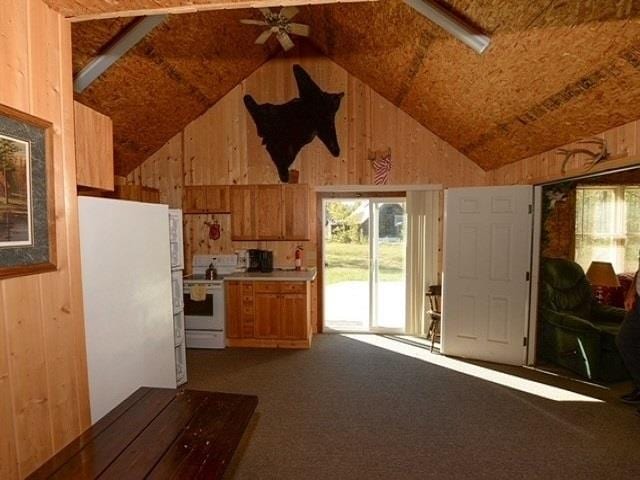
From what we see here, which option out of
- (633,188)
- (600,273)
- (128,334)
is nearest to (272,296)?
(128,334)

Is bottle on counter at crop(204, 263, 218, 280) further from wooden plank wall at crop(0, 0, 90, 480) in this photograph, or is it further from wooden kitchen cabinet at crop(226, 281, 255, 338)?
wooden plank wall at crop(0, 0, 90, 480)

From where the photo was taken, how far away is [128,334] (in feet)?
7.15

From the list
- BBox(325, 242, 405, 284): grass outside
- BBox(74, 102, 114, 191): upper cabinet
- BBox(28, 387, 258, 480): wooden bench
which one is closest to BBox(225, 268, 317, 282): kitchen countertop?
BBox(325, 242, 405, 284): grass outside

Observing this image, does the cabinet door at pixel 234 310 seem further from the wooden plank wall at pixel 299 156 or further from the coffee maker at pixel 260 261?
the wooden plank wall at pixel 299 156

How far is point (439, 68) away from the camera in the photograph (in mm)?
3434

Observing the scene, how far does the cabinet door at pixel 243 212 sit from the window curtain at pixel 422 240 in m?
2.26

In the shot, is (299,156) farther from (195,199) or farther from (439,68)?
(439,68)

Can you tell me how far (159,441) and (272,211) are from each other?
365 centimetres

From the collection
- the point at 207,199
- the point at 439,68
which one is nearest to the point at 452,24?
the point at 439,68

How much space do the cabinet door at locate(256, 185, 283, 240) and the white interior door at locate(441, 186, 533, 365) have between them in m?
2.23

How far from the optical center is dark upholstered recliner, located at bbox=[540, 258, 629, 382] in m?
3.51

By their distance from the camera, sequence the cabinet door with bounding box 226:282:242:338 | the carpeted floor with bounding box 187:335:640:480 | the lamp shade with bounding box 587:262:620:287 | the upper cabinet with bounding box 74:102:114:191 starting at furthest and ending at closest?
the cabinet door with bounding box 226:282:242:338, the lamp shade with bounding box 587:262:620:287, the carpeted floor with bounding box 187:335:640:480, the upper cabinet with bounding box 74:102:114:191

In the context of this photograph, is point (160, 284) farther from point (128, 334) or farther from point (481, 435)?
point (481, 435)

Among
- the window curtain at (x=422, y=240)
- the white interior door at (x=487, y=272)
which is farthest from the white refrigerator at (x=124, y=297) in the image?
the window curtain at (x=422, y=240)
